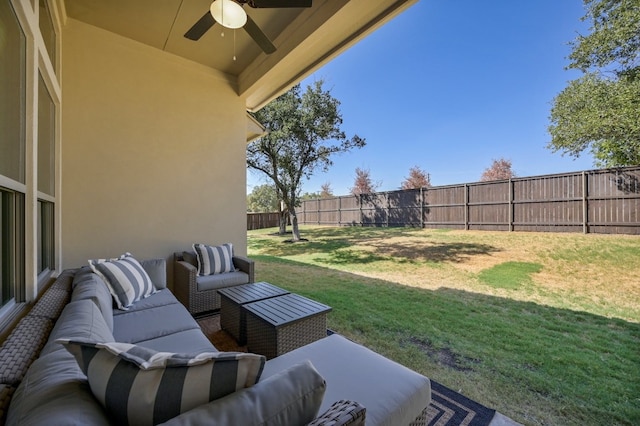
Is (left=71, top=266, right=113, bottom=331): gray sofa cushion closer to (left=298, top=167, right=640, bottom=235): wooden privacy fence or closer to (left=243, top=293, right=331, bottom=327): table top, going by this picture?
(left=243, top=293, right=331, bottom=327): table top

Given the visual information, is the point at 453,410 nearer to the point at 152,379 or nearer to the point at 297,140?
the point at 152,379

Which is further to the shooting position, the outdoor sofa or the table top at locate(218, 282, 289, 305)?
the table top at locate(218, 282, 289, 305)

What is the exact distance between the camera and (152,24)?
3.21 m

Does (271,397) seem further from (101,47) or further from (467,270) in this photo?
(467,270)

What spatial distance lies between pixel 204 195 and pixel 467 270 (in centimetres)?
490

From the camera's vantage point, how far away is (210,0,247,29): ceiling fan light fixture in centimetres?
226

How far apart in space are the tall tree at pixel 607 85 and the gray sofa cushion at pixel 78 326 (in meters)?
8.68

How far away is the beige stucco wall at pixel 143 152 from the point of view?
3.20 metres

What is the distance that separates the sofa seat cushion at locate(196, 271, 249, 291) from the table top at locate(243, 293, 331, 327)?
105 cm

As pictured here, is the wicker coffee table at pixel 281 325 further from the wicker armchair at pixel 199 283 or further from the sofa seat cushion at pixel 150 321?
the wicker armchair at pixel 199 283

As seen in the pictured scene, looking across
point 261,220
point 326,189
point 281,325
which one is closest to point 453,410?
point 281,325

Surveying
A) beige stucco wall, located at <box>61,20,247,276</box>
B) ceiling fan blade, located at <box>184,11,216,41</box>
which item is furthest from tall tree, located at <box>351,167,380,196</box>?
ceiling fan blade, located at <box>184,11,216,41</box>

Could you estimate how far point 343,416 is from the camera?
75cm

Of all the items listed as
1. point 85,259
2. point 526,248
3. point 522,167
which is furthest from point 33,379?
point 522,167
